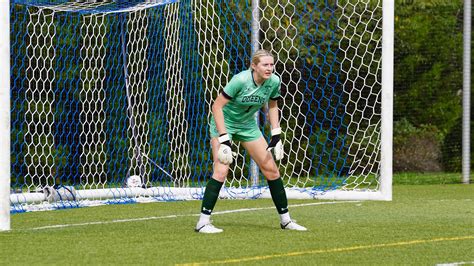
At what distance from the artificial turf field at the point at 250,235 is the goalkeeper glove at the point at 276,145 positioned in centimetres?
66

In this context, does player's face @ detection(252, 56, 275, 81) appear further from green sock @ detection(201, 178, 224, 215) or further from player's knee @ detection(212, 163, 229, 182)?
green sock @ detection(201, 178, 224, 215)

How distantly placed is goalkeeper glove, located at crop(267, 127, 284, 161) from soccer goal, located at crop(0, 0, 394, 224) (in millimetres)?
4508

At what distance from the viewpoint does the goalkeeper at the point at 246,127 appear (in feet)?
30.6

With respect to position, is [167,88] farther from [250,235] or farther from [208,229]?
[250,235]

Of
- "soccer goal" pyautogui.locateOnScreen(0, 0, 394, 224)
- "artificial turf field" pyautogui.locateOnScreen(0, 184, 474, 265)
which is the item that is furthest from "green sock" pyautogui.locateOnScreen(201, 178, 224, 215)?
"soccer goal" pyautogui.locateOnScreen(0, 0, 394, 224)

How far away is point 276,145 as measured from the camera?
31.5 feet

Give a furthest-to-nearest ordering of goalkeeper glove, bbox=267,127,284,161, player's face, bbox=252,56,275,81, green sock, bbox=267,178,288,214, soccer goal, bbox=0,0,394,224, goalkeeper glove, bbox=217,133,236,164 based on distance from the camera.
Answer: soccer goal, bbox=0,0,394,224, green sock, bbox=267,178,288,214, goalkeeper glove, bbox=267,127,284,161, player's face, bbox=252,56,275,81, goalkeeper glove, bbox=217,133,236,164

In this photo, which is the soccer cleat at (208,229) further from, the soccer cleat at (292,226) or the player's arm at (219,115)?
the player's arm at (219,115)

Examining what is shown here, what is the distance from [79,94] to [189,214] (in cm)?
392

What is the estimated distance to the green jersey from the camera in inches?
370

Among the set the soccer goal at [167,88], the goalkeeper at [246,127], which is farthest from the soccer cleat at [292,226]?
the soccer goal at [167,88]

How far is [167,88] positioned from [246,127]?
547 centimetres

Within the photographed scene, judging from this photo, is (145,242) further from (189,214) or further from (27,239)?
(189,214)

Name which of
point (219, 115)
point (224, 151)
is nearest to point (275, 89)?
point (219, 115)
